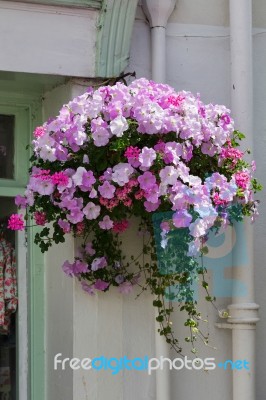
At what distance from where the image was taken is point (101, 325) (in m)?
→ 4.68

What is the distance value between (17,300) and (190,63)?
155 centimetres

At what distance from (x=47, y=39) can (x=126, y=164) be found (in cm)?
86

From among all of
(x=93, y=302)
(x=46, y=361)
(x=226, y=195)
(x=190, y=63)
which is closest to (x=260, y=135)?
(x=190, y=63)

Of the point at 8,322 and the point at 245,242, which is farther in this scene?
the point at 8,322

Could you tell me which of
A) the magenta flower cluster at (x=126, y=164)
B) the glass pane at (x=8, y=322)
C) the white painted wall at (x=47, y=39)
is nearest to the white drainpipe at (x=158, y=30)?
the white painted wall at (x=47, y=39)

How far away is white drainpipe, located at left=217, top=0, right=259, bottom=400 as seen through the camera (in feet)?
15.9

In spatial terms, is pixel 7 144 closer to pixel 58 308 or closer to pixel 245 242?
pixel 58 308

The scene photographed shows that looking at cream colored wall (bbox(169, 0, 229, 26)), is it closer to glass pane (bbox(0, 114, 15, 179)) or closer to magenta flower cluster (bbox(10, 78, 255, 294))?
magenta flower cluster (bbox(10, 78, 255, 294))

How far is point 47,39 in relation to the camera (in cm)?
468

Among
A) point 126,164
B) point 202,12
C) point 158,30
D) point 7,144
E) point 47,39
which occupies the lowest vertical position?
point 126,164

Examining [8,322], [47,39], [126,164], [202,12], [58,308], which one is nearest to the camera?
[126,164]

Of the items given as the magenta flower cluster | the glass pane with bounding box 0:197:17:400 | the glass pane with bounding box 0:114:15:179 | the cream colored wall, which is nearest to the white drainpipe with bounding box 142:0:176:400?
the cream colored wall

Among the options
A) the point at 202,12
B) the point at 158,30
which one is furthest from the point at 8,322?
the point at 202,12

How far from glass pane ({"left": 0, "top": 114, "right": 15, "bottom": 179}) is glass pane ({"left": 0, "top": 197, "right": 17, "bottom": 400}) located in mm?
167
